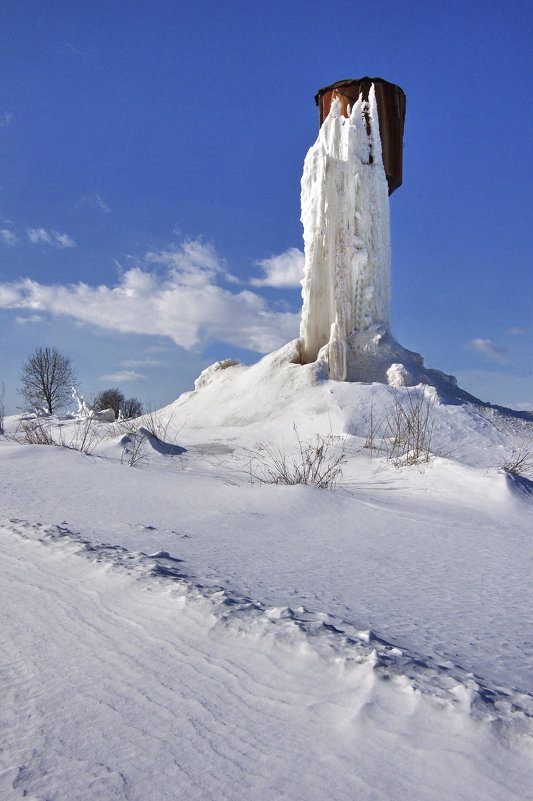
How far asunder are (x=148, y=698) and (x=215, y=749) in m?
0.23

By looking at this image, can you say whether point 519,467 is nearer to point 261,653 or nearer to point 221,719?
point 261,653

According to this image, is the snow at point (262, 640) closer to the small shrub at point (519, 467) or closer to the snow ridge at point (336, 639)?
the snow ridge at point (336, 639)

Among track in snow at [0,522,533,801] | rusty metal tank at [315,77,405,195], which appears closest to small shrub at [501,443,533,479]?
track in snow at [0,522,533,801]

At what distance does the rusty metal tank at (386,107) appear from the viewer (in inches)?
514

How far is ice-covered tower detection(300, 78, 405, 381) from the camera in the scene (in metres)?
11.0

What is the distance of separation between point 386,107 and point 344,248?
4.93 meters

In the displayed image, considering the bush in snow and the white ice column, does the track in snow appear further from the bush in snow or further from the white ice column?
the bush in snow

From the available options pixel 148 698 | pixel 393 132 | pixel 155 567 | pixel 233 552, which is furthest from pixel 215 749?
pixel 393 132

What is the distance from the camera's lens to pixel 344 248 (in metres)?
11.1

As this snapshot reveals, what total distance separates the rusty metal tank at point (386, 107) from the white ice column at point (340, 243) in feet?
6.99

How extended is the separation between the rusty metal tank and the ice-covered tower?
5.62 ft

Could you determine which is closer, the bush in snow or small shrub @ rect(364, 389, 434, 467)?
small shrub @ rect(364, 389, 434, 467)

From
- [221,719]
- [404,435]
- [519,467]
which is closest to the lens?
[221,719]

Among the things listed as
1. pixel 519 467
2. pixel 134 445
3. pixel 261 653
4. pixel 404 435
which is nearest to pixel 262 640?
pixel 261 653
